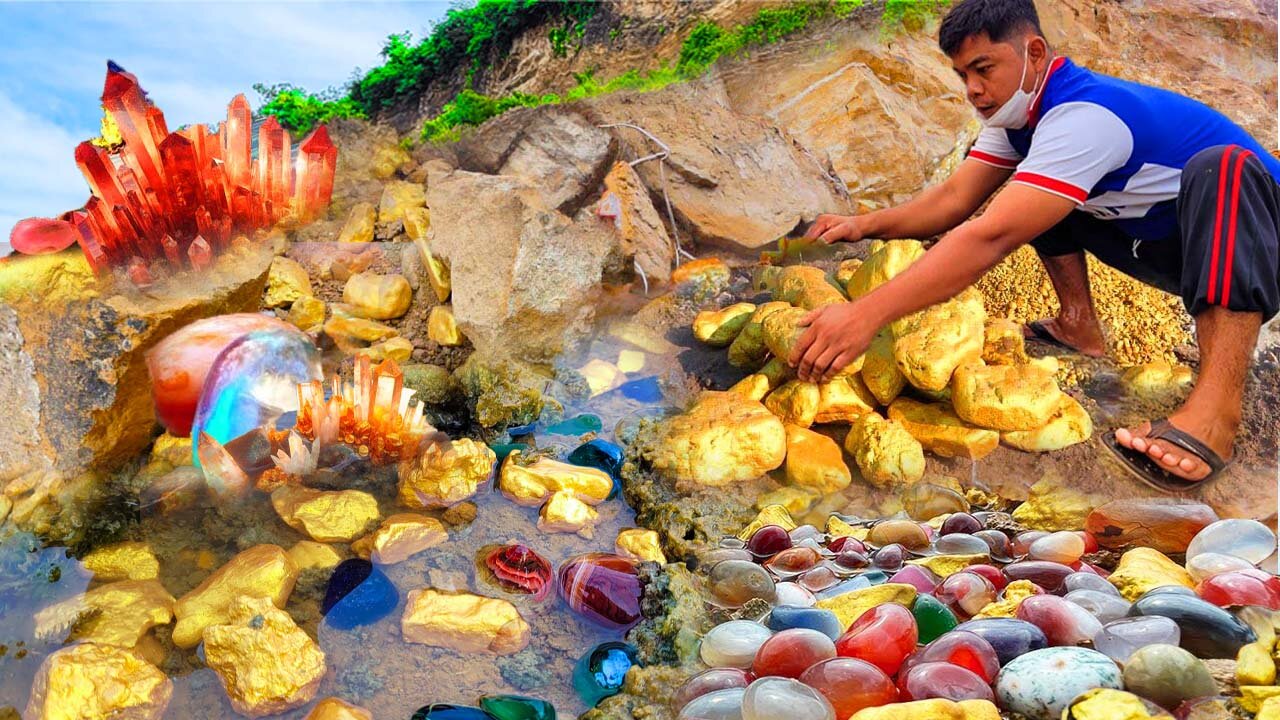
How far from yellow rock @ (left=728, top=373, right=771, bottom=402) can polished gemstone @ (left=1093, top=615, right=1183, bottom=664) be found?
4.15ft

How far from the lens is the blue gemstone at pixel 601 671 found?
1609 millimetres

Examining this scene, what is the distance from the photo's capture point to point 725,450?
2334 mm

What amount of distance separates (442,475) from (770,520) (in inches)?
37.8

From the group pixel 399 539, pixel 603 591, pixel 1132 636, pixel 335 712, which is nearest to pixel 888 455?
pixel 1132 636

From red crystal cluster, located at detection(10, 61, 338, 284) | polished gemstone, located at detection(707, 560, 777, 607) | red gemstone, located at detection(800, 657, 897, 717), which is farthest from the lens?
red crystal cluster, located at detection(10, 61, 338, 284)

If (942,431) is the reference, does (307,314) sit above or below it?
above

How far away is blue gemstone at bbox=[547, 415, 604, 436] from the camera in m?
2.57

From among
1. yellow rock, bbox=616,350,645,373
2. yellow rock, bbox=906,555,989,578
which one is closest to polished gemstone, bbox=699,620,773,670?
yellow rock, bbox=906,555,989,578

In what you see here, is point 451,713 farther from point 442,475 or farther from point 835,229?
point 835,229

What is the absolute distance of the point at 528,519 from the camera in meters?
2.18

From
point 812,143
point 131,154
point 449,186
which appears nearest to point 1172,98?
point 812,143

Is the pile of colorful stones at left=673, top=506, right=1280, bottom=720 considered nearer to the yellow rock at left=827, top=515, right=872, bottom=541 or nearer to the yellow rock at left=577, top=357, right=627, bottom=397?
the yellow rock at left=827, top=515, right=872, bottom=541

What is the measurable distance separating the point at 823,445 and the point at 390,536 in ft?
4.37

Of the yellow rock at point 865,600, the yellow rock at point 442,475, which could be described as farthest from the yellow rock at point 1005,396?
the yellow rock at point 442,475
